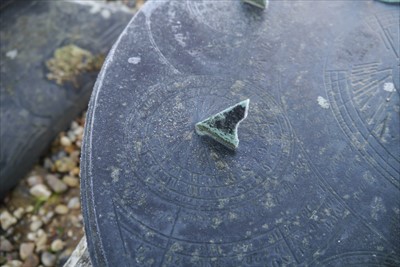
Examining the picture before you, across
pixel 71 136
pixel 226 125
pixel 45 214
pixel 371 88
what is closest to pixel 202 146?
pixel 226 125

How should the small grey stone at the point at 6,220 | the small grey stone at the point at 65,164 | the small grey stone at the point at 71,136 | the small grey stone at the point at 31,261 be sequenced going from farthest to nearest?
the small grey stone at the point at 71,136
the small grey stone at the point at 65,164
the small grey stone at the point at 6,220
the small grey stone at the point at 31,261

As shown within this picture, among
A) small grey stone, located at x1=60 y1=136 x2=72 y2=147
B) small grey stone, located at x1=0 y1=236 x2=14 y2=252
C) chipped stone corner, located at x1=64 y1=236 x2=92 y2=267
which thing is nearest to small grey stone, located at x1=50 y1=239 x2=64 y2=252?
small grey stone, located at x1=0 y1=236 x2=14 y2=252

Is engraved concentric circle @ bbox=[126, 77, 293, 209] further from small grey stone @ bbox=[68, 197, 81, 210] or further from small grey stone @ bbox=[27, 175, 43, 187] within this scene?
small grey stone @ bbox=[27, 175, 43, 187]

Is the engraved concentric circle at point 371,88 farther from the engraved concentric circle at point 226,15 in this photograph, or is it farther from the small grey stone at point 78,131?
the small grey stone at point 78,131

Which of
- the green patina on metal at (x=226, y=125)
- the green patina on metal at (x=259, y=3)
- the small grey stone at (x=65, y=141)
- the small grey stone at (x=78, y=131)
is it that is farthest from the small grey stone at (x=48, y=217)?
the green patina on metal at (x=259, y=3)

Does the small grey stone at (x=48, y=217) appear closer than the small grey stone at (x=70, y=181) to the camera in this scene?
Yes

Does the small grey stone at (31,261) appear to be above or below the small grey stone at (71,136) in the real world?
below

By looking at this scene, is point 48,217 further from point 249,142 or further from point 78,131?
point 249,142
